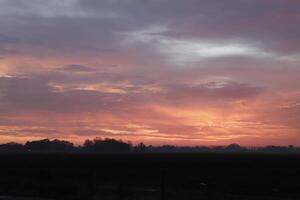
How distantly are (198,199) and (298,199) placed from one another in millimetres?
9244

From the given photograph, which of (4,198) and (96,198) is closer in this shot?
(4,198)

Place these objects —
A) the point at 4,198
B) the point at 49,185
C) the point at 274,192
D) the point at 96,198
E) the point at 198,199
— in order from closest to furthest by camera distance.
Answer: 1. the point at 4,198
2. the point at 96,198
3. the point at 198,199
4. the point at 49,185
5. the point at 274,192

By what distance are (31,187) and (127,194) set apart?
5.86 m

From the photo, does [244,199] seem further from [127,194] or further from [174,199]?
[127,194]

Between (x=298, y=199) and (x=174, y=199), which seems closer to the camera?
(x=174, y=199)

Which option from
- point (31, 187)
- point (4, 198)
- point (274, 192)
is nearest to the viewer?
point (4, 198)

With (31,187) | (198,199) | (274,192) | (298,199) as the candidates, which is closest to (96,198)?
(198,199)

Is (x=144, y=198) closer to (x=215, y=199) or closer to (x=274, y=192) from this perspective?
(x=215, y=199)

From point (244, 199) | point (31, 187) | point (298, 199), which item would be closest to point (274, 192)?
point (298, 199)

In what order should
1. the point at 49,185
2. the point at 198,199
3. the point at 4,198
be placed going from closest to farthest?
the point at 4,198, the point at 198,199, the point at 49,185

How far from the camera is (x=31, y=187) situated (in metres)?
31.4

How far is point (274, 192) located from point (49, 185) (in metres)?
16.9

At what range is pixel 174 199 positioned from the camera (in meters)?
26.8

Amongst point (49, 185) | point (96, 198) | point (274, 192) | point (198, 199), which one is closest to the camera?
point (96, 198)
